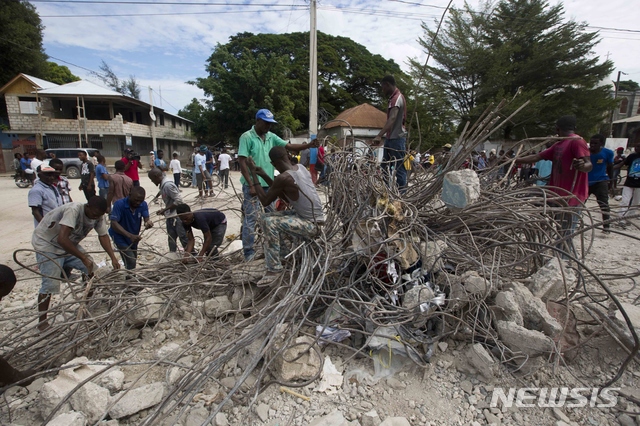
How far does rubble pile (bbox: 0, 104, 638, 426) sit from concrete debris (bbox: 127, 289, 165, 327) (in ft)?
0.04

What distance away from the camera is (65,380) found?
192 centimetres

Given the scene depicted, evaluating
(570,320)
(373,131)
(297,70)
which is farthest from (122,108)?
(570,320)

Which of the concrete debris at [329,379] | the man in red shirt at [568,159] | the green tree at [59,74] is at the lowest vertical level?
the concrete debris at [329,379]

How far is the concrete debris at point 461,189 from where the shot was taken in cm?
249

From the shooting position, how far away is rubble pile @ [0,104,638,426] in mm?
1852

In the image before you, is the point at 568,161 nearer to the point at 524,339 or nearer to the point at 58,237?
the point at 524,339

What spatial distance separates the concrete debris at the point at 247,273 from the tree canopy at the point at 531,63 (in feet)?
53.4

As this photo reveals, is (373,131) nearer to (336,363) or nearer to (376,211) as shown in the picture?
(376,211)

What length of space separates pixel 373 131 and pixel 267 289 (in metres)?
12.6

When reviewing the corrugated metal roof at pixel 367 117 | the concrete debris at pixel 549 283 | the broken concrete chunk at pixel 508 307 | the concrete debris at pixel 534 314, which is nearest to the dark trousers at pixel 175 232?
the broken concrete chunk at pixel 508 307

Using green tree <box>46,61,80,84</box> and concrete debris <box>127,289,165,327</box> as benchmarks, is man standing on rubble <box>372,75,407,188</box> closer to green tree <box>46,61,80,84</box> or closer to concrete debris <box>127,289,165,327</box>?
concrete debris <box>127,289,165,327</box>

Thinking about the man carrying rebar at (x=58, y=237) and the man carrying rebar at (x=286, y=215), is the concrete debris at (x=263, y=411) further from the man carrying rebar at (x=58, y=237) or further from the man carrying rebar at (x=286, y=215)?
the man carrying rebar at (x=58, y=237)

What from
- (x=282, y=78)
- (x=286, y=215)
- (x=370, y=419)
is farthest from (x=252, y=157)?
(x=282, y=78)

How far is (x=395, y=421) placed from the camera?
1.72 m
